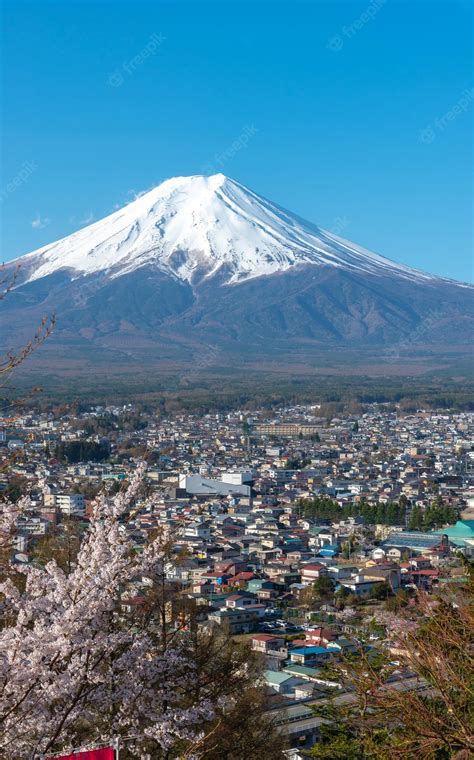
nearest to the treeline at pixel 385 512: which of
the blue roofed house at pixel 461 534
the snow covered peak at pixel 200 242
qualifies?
the blue roofed house at pixel 461 534

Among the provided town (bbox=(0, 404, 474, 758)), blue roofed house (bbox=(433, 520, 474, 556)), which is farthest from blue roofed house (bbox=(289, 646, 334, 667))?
blue roofed house (bbox=(433, 520, 474, 556))

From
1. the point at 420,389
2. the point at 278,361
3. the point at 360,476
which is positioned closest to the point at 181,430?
the point at 360,476

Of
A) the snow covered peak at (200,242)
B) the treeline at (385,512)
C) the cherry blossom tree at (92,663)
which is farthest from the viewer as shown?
the snow covered peak at (200,242)

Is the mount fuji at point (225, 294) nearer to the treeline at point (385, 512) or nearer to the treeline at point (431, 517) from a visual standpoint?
the treeline at point (385, 512)

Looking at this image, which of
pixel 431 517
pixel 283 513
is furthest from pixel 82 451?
pixel 431 517

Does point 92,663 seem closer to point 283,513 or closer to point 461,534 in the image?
point 461,534

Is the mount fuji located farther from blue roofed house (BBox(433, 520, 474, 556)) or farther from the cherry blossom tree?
the cherry blossom tree
